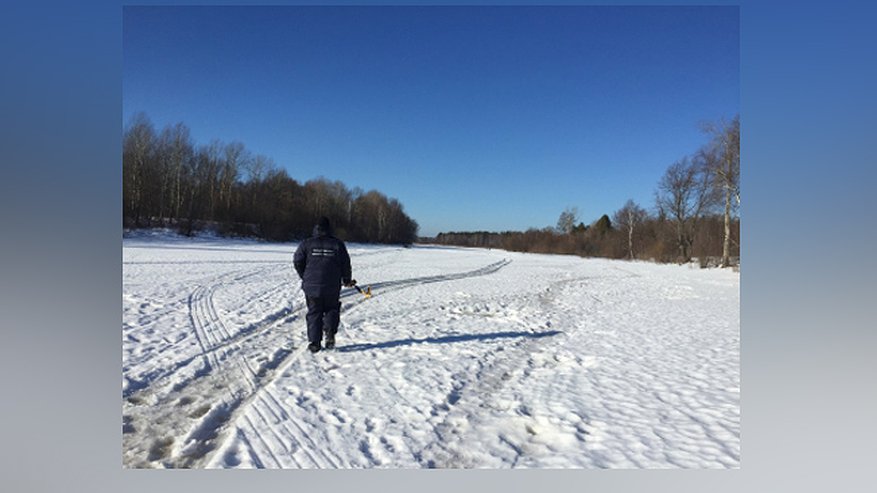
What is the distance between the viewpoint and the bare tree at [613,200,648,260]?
2393cm

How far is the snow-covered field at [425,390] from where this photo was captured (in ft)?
8.70

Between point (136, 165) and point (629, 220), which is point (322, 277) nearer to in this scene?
point (136, 165)

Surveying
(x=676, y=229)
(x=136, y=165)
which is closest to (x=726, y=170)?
(x=676, y=229)

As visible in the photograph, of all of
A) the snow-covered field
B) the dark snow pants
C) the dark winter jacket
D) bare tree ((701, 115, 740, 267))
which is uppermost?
bare tree ((701, 115, 740, 267))

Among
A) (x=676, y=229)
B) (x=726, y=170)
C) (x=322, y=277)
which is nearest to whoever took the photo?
(x=322, y=277)

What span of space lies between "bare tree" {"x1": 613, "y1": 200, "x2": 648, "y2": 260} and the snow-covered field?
18.6 metres

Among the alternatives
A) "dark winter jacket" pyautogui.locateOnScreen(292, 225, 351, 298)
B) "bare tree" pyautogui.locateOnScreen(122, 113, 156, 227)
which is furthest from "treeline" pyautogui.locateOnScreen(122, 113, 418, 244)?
"dark winter jacket" pyautogui.locateOnScreen(292, 225, 351, 298)

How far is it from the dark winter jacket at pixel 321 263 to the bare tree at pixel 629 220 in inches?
885

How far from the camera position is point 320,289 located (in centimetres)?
452

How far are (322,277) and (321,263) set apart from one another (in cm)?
17

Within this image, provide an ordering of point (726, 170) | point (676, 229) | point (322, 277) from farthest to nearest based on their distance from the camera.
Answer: point (676, 229)
point (726, 170)
point (322, 277)

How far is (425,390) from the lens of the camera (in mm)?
3438

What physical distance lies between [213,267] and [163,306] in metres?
7.11

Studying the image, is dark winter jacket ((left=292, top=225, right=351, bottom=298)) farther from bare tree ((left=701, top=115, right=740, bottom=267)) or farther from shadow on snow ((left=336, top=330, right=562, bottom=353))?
bare tree ((left=701, top=115, right=740, bottom=267))
